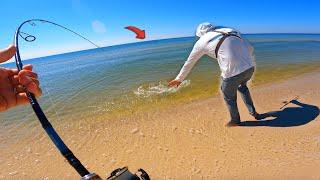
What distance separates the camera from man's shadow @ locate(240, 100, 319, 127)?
22.7 ft

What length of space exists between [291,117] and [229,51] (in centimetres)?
213

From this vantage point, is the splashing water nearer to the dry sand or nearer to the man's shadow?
the dry sand

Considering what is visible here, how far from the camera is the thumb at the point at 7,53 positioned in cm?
234

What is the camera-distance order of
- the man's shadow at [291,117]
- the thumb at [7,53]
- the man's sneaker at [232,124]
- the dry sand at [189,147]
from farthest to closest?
the man's sneaker at [232,124] → the man's shadow at [291,117] → the dry sand at [189,147] → the thumb at [7,53]

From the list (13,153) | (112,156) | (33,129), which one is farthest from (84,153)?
(33,129)

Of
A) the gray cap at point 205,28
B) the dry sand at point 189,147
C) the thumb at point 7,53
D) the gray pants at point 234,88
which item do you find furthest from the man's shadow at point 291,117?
the thumb at point 7,53

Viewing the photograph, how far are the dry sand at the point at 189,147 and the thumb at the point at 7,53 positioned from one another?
345 cm

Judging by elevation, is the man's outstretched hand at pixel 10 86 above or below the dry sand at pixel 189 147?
above

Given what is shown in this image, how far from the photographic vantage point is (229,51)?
247 inches

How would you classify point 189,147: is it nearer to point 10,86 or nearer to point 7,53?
point 10,86

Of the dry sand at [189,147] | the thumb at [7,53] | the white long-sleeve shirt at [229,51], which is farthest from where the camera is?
the white long-sleeve shirt at [229,51]

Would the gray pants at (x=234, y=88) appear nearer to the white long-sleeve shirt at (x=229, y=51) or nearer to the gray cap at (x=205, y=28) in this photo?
the white long-sleeve shirt at (x=229, y=51)

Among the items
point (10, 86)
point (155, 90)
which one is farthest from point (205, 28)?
point (155, 90)

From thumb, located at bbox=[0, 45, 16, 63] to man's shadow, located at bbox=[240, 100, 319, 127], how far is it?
5.46 m
